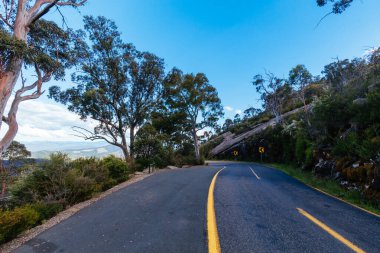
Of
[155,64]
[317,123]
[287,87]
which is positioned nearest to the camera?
[317,123]

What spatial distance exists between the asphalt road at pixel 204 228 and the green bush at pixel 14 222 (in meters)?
0.59

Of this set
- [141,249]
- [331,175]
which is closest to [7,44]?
[141,249]

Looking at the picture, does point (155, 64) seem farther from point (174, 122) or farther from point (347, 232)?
point (347, 232)

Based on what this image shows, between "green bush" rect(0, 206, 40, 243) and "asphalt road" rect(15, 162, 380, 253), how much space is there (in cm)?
59

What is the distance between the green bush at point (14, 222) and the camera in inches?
177

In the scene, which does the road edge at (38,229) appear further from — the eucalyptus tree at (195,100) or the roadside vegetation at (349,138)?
the eucalyptus tree at (195,100)

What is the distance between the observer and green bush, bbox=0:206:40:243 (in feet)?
14.8

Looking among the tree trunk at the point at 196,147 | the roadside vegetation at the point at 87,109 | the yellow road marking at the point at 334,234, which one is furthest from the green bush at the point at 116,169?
the tree trunk at the point at 196,147

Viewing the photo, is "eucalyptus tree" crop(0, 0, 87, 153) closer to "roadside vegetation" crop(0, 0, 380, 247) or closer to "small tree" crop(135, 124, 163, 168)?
"roadside vegetation" crop(0, 0, 380, 247)

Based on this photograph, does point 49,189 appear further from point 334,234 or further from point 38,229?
point 334,234

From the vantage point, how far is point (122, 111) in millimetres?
A: 25969

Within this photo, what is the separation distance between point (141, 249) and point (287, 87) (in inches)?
1717

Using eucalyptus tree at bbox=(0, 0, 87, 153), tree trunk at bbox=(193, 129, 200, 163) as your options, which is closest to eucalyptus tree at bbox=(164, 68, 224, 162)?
tree trunk at bbox=(193, 129, 200, 163)

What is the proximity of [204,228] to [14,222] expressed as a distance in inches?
157
